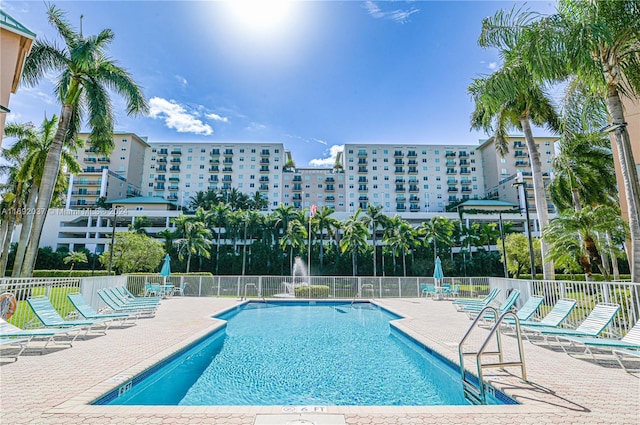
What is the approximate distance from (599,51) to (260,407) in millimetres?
11608

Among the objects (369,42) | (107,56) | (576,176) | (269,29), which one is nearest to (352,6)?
(369,42)

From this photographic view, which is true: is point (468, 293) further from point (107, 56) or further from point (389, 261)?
point (389, 261)

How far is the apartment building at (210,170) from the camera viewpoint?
75500mm

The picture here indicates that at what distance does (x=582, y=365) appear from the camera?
19.6 feet

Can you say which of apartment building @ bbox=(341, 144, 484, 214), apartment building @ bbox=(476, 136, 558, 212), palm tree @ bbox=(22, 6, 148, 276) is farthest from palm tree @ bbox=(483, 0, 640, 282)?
apartment building @ bbox=(476, 136, 558, 212)

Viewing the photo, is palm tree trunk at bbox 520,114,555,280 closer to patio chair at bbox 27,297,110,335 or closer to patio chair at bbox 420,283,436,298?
patio chair at bbox 420,283,436,298

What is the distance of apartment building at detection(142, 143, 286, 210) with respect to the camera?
248 ft

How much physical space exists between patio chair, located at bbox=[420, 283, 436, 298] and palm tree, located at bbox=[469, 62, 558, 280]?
5840 millimetres

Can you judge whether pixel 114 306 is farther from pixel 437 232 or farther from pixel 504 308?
pixel 437 232

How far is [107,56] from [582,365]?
734 inches

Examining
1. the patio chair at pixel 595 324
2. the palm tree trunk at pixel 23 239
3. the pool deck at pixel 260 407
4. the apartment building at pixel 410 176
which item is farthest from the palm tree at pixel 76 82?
the apartment building at pixel 410 176

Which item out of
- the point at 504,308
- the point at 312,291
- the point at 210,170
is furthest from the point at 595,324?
the point at 210,170

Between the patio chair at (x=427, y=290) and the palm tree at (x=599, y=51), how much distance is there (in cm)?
1112

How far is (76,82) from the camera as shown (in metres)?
13.7
